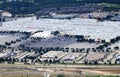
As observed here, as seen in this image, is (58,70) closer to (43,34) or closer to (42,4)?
(43,34)

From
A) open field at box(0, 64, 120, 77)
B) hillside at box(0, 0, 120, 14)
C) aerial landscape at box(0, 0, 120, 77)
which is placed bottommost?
open field at box(0, 64, 120, 77)

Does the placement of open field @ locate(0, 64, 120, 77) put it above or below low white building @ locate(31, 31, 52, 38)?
below

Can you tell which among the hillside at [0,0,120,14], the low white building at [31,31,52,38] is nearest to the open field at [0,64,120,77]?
the low white building at [31,31,52,38]

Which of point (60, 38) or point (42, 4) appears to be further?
point (42, 4)

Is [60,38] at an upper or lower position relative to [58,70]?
upper

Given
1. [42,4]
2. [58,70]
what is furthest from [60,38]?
[42,4]

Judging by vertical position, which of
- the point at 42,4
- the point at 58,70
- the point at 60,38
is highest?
the point at 42,4

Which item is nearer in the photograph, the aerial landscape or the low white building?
the aerial landscape

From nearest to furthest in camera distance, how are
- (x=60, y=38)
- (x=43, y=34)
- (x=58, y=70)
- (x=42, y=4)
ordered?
(x=58, y=70) → (x=60, y=38) → (x=43, y=34) → (x=42, y=4)

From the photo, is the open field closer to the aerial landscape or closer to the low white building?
the aerial landscape

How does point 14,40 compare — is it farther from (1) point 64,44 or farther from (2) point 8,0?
(2) point 8,0

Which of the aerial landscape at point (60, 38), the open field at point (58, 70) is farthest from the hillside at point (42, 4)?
the open field at point (58, 70)
